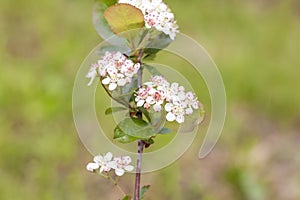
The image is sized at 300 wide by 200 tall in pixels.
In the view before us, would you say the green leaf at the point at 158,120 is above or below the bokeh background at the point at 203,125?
below

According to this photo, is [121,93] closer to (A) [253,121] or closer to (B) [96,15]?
(B) [96,15]

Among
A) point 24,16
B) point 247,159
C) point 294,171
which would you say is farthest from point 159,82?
point 24,16

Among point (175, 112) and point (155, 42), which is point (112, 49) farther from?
point (175, 112)

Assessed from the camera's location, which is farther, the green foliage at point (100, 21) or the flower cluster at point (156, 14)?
the green foliage at point (100, 21)

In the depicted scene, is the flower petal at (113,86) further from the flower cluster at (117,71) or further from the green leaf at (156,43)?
the green leaf at (156,43)

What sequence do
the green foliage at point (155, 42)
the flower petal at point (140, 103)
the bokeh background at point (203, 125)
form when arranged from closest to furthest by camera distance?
the flower petal at point (140, 103) → the green foliage at point (155, 42) → the bokeh background at point (203, 125)

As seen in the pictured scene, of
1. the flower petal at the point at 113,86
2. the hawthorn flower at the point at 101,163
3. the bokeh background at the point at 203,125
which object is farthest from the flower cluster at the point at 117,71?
the bokeh background at the point at 203,125

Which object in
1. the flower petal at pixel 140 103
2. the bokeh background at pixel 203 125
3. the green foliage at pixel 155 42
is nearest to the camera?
the flower petal at pixel 140 103
